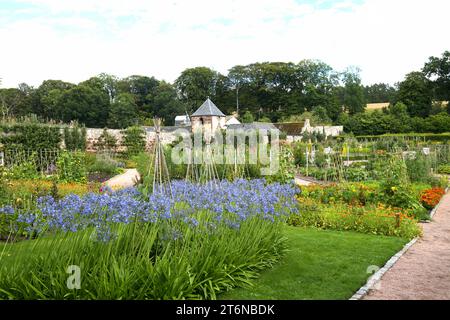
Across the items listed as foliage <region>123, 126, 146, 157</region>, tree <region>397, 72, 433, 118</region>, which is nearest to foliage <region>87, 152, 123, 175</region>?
foliage <region>123, 126, 146, 157</region>

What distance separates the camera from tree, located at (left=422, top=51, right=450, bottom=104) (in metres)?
45.8

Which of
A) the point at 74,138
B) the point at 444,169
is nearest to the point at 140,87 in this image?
the point at 74,138

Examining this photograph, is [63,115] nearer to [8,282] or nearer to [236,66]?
[236,66]

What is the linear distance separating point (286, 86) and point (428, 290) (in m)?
56.4

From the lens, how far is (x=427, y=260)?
5.95m

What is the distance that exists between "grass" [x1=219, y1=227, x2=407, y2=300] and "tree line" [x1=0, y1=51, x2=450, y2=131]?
40027mm

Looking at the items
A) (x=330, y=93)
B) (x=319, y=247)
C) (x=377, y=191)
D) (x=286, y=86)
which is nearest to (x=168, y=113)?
(x=286, y=86)

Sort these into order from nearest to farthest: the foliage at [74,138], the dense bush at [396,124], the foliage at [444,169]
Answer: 1. the foliage at [444,169]
2. the foliage at [74,138]
3. the dense bush at [396,124]

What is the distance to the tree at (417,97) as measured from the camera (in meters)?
46.6

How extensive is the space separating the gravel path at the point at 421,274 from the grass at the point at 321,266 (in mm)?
238

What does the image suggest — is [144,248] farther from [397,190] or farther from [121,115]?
[121,115]

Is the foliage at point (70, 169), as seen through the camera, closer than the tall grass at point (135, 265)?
No

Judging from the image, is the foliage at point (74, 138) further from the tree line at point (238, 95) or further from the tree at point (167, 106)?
the tree at point (167, 106)

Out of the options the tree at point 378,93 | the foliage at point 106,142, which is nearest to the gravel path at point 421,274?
the foliage at point 106,142
